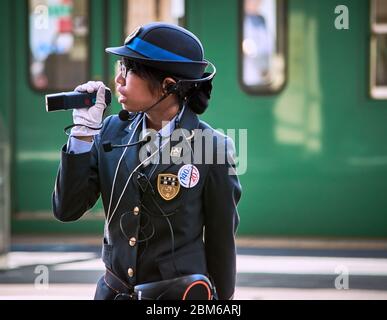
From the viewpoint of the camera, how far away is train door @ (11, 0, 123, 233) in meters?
8.97

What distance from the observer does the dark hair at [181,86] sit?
9.74ft

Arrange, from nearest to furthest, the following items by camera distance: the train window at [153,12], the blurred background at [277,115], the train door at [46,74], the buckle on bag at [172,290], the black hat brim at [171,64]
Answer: the buckle on bag at [172,290] → the black hat brim at [171,64] → the blurred background at [277,115] → the train window at [153,12] → the train door at [46,74]

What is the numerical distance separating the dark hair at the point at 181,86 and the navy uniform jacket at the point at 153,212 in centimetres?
6

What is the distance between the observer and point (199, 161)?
294 cm

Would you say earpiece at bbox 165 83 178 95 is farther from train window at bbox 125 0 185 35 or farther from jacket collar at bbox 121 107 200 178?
train window at bbox 125 0 185 35

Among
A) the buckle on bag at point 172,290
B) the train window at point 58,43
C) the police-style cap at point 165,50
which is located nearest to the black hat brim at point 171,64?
the police-style cap at point 165,50

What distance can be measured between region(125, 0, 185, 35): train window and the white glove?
6011 millimetres

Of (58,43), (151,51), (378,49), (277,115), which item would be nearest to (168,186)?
(151,51)

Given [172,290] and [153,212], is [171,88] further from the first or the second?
[172,290]

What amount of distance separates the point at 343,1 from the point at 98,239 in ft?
10.9

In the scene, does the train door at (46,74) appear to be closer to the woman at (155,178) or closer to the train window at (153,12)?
the train window at (153,12)

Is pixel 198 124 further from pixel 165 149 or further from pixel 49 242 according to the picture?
pixel 49 242

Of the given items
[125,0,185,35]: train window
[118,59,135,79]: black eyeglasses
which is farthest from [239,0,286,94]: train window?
[118,59,135,79]: black eyeglasses

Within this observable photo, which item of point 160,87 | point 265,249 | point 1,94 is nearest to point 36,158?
point 1,94
